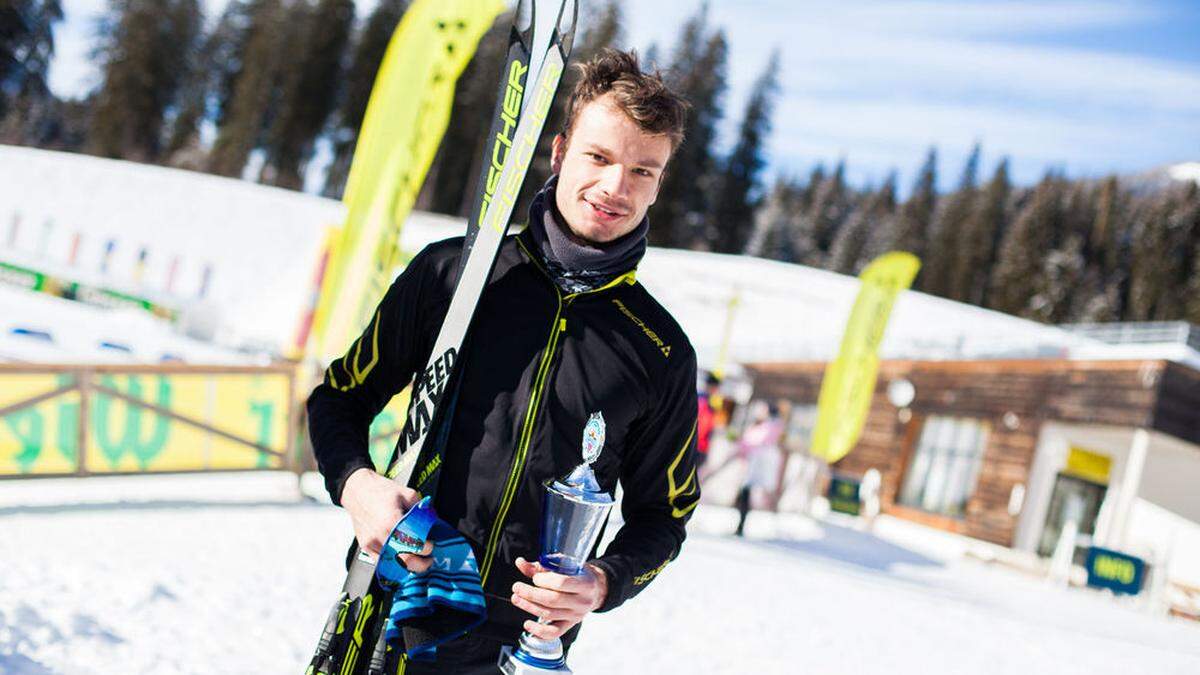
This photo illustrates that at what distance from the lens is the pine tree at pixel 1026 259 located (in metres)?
61.9

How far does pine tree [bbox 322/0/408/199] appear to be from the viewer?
53.4 metres

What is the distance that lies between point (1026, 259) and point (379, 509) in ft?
225

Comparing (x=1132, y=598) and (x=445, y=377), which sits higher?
(x=445, y=377)

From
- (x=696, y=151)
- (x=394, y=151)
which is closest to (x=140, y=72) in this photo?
(x=696, y=151)

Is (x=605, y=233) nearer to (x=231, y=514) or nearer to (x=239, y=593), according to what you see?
(x=239, y=593)

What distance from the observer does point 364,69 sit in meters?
53.4

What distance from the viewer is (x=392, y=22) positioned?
2136 inches

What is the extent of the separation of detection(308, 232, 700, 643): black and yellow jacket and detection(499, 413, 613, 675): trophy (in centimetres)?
13

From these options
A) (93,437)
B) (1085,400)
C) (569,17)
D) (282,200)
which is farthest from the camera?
(282,200)

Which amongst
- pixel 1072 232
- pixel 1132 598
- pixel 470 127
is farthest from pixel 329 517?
pixel 1072 232

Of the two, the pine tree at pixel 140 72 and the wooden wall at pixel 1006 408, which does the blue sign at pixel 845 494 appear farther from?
the pine tree at pixel 140 72

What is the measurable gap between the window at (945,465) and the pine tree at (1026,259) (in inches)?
1643

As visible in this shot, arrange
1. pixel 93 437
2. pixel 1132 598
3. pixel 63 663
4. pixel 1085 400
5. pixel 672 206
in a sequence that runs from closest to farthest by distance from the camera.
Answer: pixel 63 663 → pixel 93 437 → pixel 1132 598 → pixel 1085 400 → pixel 672 206

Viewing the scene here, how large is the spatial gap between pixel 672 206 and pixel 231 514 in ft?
136
